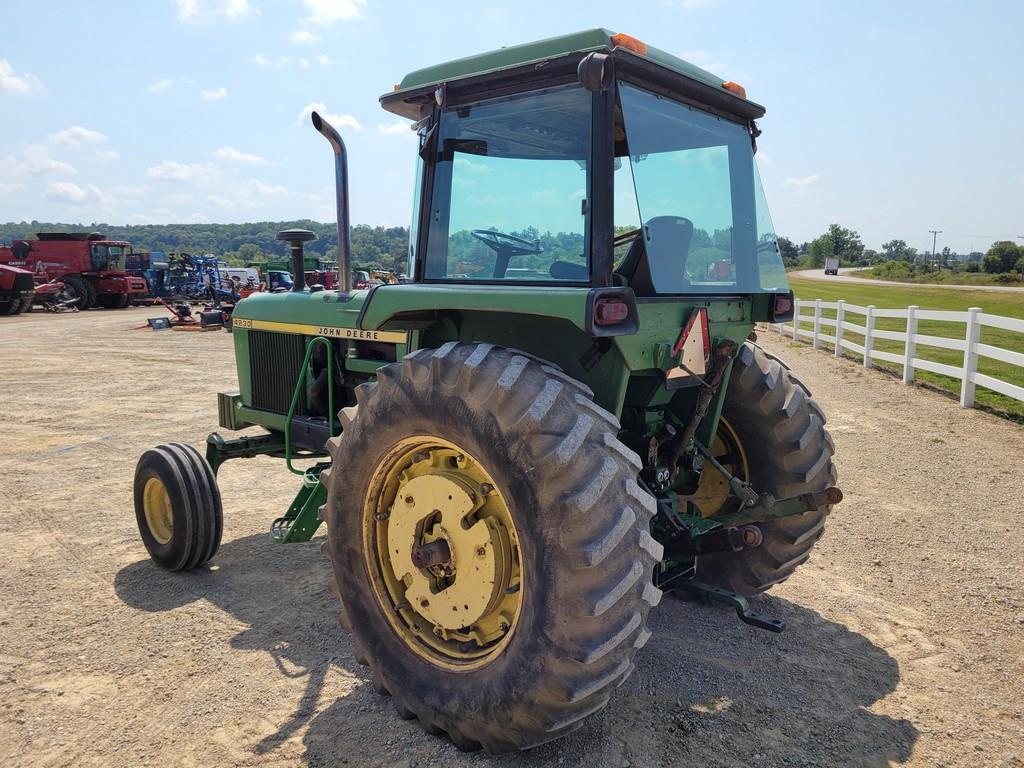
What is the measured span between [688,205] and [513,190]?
77 cm

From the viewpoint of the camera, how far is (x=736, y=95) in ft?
10.9

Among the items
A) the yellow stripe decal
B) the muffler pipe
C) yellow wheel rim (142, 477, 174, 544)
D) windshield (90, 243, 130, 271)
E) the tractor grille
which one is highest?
windshield (90, 243, 130, 271)

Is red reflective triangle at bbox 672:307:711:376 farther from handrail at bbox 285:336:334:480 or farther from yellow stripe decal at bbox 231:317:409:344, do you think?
handrail at bbox 285:336:334:480

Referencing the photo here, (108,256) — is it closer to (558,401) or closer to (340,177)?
(340,177)

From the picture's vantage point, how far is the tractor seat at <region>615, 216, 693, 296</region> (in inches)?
115

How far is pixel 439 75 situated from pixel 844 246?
5545 inches

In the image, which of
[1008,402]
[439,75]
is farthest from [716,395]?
[1008,402]

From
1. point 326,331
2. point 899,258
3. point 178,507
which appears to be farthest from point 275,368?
point 899,258

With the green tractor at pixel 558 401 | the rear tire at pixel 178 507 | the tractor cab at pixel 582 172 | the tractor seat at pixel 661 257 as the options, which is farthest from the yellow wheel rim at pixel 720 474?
the rear tire at pixel 178 507

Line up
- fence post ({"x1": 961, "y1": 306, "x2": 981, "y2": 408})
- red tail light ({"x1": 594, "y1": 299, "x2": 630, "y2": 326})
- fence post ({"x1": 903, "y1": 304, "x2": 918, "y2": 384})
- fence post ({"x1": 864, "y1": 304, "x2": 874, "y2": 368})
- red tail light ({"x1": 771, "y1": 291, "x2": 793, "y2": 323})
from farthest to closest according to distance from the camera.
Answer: fence post ({"x1": 864, "y1": 304, "x2": 874, "y2": 368}) < fence post ({"x1": 903, "y1": 304, "x2": 918, "y2": 384}) < fence post ({"x1": 961, "y1": 306, "x2": 981, "y2": 408}) < red tail light ({"x1": 771, "y1": 291, "x2": 793, "y2": 323}) < red tail light ({"x1": 594, "y1": 299, "x2": 630, "y2": 326})

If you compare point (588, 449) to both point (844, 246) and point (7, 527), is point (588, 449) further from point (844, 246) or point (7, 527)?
point (844, 246)

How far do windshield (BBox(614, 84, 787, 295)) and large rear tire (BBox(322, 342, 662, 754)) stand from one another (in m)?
0.77

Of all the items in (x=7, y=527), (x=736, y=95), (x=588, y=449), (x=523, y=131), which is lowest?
(x=7, y=527)

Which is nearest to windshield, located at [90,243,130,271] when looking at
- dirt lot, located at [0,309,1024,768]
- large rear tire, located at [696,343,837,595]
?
dirt lot, located at [0,309,1024,768]
